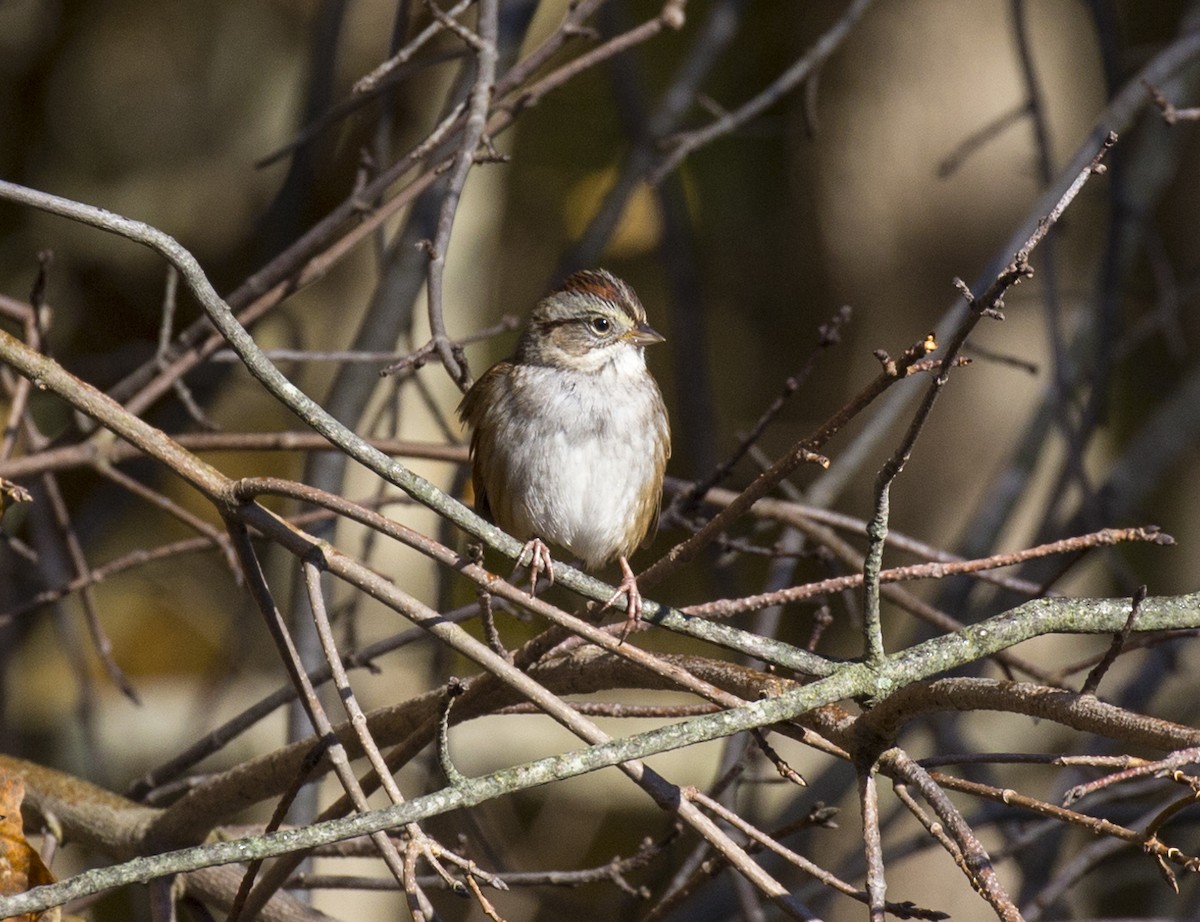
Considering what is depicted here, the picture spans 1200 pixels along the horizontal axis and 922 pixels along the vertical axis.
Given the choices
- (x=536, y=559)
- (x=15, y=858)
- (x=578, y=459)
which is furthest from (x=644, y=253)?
(x=15, y=858)

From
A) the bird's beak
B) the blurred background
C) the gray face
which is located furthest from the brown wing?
the blurred background

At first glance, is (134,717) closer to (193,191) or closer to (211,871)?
(193,191)

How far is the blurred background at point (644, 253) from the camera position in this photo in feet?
17.1

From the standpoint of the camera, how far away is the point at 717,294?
23.3 ft

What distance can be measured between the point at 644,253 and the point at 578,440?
3585 mm

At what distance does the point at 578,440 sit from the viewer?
336 cm

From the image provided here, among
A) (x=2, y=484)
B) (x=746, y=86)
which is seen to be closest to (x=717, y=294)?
(x=746, y=86)

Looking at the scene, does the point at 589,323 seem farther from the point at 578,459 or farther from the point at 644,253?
the point at 644,253

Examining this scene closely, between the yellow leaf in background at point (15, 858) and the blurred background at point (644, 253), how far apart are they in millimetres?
2692

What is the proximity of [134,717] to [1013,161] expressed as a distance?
4507 mm

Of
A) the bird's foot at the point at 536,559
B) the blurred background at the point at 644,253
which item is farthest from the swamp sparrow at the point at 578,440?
the blurred background at the point at 644,253

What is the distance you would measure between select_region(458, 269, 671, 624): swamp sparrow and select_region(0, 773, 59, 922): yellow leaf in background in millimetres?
1384

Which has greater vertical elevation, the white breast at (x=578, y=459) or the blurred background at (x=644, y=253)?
the blurred background at (x=644, y=253)

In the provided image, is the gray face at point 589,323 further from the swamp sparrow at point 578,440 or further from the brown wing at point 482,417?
the brown wing at point 482,417
